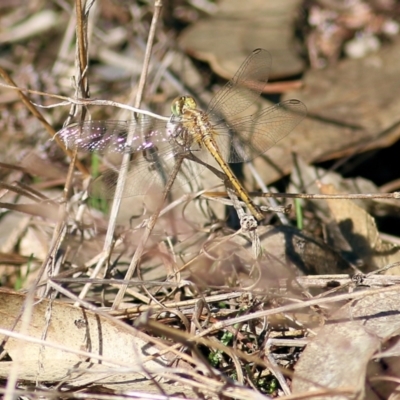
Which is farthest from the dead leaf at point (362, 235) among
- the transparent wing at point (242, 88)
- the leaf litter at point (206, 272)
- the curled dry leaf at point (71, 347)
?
the curled dry leaf at point (71, 347)

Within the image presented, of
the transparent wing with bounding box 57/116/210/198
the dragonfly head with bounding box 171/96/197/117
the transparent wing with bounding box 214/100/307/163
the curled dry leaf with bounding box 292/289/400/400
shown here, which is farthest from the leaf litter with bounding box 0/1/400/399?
the dragonfly head with bounding box 171/96/197/117

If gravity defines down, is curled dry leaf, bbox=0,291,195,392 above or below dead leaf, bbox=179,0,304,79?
below

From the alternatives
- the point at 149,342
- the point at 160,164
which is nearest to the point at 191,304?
the point at 149,342

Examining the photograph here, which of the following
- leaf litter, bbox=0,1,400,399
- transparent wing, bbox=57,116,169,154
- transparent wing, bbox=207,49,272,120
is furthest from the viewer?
transparent wing, bbox=207,49,272,120

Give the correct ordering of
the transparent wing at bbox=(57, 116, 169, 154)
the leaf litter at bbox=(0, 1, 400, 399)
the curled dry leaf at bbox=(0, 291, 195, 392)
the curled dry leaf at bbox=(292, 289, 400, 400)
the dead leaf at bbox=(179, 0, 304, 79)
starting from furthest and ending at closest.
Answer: the dead leaf at bbox=(179, 0, 304, 79), the transparent wing at bbox=(57, 116, 169, 154), the curled dry leaf at bbox=(0, 291, 195, 392), the leaf litter at bbox=(0, 1, 400, 399), the curled dry leaf at bbox=(292, 289, 400, 400)

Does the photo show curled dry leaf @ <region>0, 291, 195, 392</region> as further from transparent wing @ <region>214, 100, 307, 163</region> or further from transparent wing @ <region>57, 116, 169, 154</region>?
transparent wing @ <region>214, 100, 307, 163</region>

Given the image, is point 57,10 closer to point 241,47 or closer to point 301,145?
point 241,47

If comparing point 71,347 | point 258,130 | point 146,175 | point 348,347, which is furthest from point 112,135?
point 348,347
